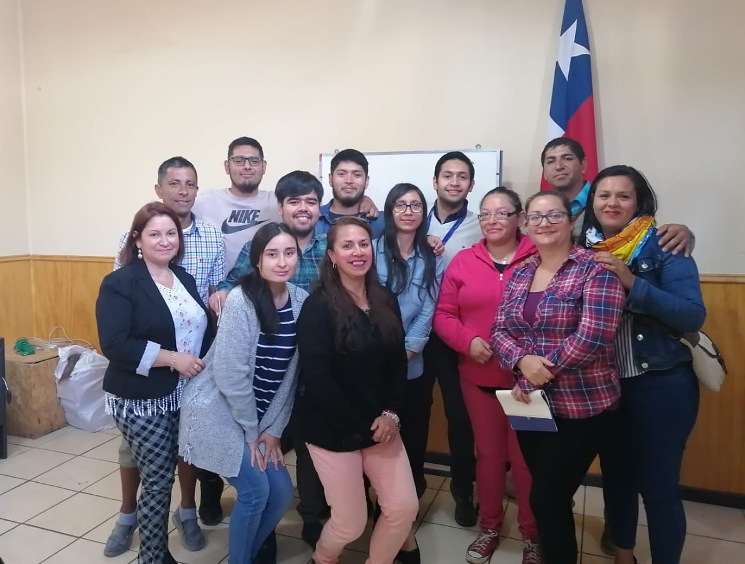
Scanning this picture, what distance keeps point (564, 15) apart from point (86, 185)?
3.49 m

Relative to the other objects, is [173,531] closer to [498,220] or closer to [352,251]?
[352,251]

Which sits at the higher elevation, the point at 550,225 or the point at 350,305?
the point at 550,225

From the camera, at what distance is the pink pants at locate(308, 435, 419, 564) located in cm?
198

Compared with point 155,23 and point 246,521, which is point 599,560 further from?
point 155,23

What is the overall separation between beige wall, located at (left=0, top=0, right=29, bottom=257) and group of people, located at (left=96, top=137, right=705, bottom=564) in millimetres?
2778

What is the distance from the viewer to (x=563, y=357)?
5.70 ft

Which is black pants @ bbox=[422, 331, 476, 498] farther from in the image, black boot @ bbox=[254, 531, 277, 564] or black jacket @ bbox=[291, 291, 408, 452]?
black boot @ bbox=[254, 531, 277, 564]

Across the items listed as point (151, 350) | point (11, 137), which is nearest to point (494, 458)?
point (151, 350)

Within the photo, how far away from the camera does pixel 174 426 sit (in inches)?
83.4

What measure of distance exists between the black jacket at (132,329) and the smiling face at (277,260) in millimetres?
400

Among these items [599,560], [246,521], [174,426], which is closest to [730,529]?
[599,560]

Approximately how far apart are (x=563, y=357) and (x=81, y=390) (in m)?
3.28

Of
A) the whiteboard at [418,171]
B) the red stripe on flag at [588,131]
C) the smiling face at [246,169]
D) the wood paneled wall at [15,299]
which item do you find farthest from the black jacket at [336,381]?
the wood paneled wall at [15,299]

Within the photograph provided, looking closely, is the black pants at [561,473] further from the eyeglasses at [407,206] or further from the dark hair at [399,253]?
the eyeglasses at [407,206]
